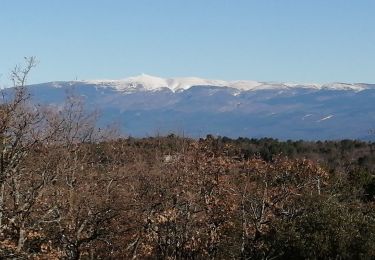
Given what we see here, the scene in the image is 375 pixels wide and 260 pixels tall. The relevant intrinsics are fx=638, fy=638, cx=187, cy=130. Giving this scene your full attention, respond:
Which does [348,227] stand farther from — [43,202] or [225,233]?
[43,202]

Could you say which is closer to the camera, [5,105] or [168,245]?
[5,105]

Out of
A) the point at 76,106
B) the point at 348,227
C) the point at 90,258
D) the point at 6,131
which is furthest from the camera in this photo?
the point at 76,106

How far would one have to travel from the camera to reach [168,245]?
21516 mm

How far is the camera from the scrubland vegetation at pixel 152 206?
1736 cm

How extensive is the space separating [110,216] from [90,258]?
1689 mm

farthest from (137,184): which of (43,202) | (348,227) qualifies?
(348,227)

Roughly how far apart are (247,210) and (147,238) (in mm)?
5789

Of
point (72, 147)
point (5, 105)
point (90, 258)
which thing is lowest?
point (90, 258)

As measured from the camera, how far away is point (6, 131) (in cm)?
1591

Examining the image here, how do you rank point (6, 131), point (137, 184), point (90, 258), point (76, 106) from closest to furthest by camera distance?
1. point (6, 131)
2. point (90, 258)
3. point (76, 106)
4. point (137, 184)

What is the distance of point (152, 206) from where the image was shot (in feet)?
70.0

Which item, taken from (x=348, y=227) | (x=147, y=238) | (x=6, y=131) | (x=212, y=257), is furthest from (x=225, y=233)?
(x=6, y=131)

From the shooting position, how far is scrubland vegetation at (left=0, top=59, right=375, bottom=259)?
17359mm

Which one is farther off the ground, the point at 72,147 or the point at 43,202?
the point at 72,147
